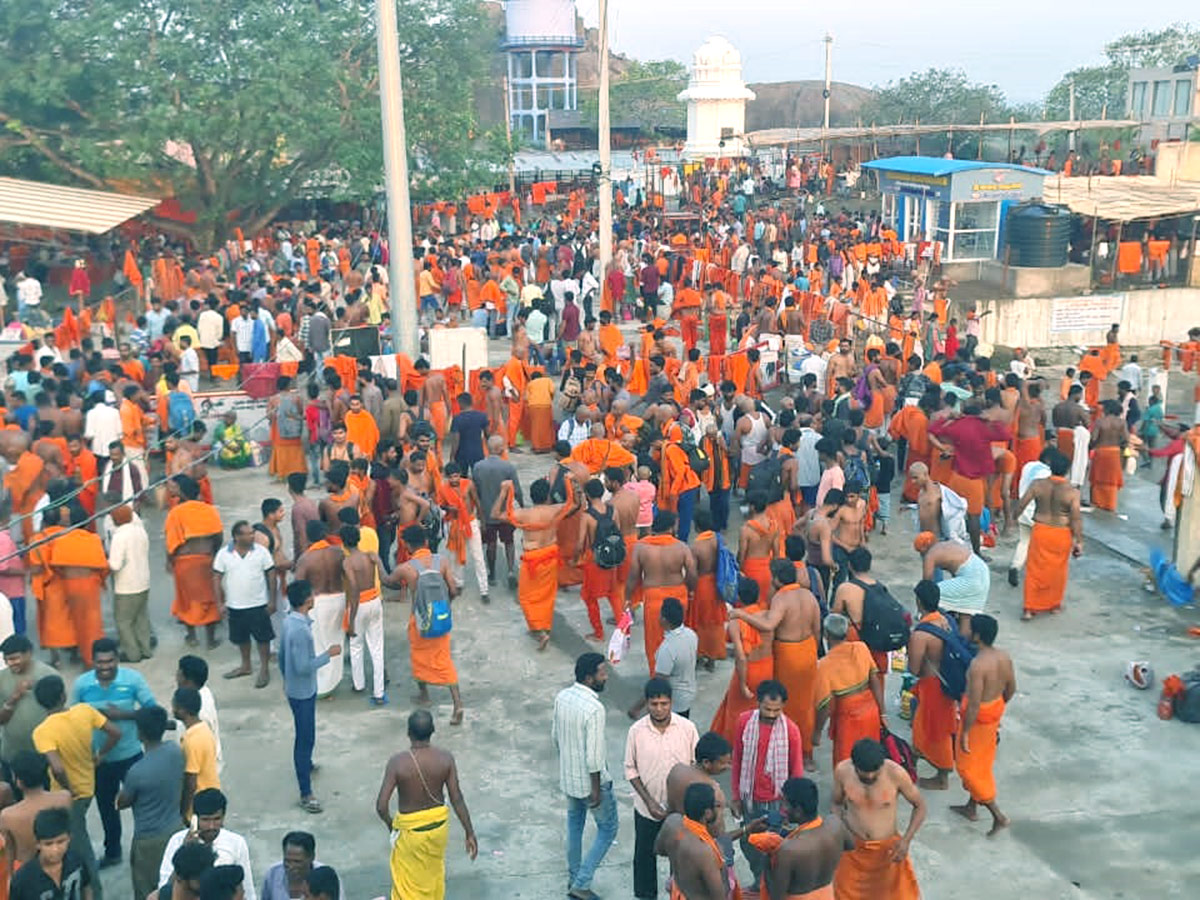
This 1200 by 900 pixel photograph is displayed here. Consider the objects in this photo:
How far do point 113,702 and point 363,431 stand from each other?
597cm

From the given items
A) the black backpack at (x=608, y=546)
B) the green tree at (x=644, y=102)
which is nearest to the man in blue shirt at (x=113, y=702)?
the black backpack at (x=608, y=546)

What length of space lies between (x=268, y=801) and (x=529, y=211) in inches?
1223

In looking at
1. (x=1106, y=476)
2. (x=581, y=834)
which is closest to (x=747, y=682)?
(x=581, y=834)

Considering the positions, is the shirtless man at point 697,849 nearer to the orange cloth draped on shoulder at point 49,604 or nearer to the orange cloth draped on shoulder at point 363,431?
the orange cloth draped on shoulder at point 49,604

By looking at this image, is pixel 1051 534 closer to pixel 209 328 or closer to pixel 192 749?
pixel 192 749

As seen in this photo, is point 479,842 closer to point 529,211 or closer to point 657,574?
point 657,574

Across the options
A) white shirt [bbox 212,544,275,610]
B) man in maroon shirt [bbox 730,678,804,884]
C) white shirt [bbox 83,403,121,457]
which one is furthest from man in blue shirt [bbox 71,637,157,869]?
white shirt [bbox 83,403,121,457]

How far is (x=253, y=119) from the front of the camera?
25.8 m

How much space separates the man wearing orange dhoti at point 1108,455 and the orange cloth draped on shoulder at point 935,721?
5.86 metres

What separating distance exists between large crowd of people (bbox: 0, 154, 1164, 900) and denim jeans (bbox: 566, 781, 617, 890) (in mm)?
23

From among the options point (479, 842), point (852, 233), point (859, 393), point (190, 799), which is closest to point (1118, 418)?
point (859, 393)

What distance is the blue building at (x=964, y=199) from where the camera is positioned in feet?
82.4

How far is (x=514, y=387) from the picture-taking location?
1488cm

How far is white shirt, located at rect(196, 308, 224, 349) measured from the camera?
57.8 ft
